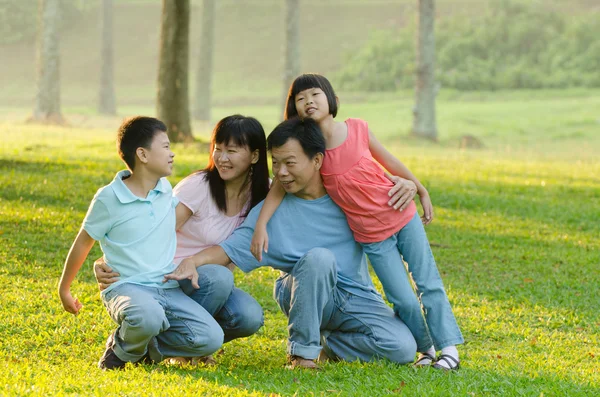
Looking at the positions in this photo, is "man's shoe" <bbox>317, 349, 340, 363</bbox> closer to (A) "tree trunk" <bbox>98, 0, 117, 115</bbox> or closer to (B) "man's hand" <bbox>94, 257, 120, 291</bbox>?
(B) "man's hand" <bbox>94, 257, 120, 291</bbox>

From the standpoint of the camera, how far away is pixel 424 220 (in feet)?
16.5

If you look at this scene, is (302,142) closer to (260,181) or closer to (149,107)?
(260,181)

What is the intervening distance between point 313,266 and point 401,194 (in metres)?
0.63

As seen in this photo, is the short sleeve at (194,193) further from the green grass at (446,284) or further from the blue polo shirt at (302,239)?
the green grass at (446,284)

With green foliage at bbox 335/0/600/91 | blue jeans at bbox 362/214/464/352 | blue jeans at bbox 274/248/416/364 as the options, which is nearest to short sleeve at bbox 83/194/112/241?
blue jeans at bbox 274/248/416/364

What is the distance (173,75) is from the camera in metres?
16.2

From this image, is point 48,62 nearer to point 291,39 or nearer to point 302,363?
point 291,39

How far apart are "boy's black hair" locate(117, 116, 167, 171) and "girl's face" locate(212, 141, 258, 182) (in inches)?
13.8

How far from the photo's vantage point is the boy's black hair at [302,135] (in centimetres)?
461

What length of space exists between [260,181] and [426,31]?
1811cm

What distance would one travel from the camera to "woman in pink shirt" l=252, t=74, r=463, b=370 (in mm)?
4695

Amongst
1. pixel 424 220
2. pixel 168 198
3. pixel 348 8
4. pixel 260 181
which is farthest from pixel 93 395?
pixel 348 8

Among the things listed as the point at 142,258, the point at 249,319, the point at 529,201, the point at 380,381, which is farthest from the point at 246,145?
the point at 529,201

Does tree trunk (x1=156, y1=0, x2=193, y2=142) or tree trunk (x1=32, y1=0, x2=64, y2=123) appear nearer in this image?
tree trunk (x1=156, y1=0, x2=193, y2=142)
